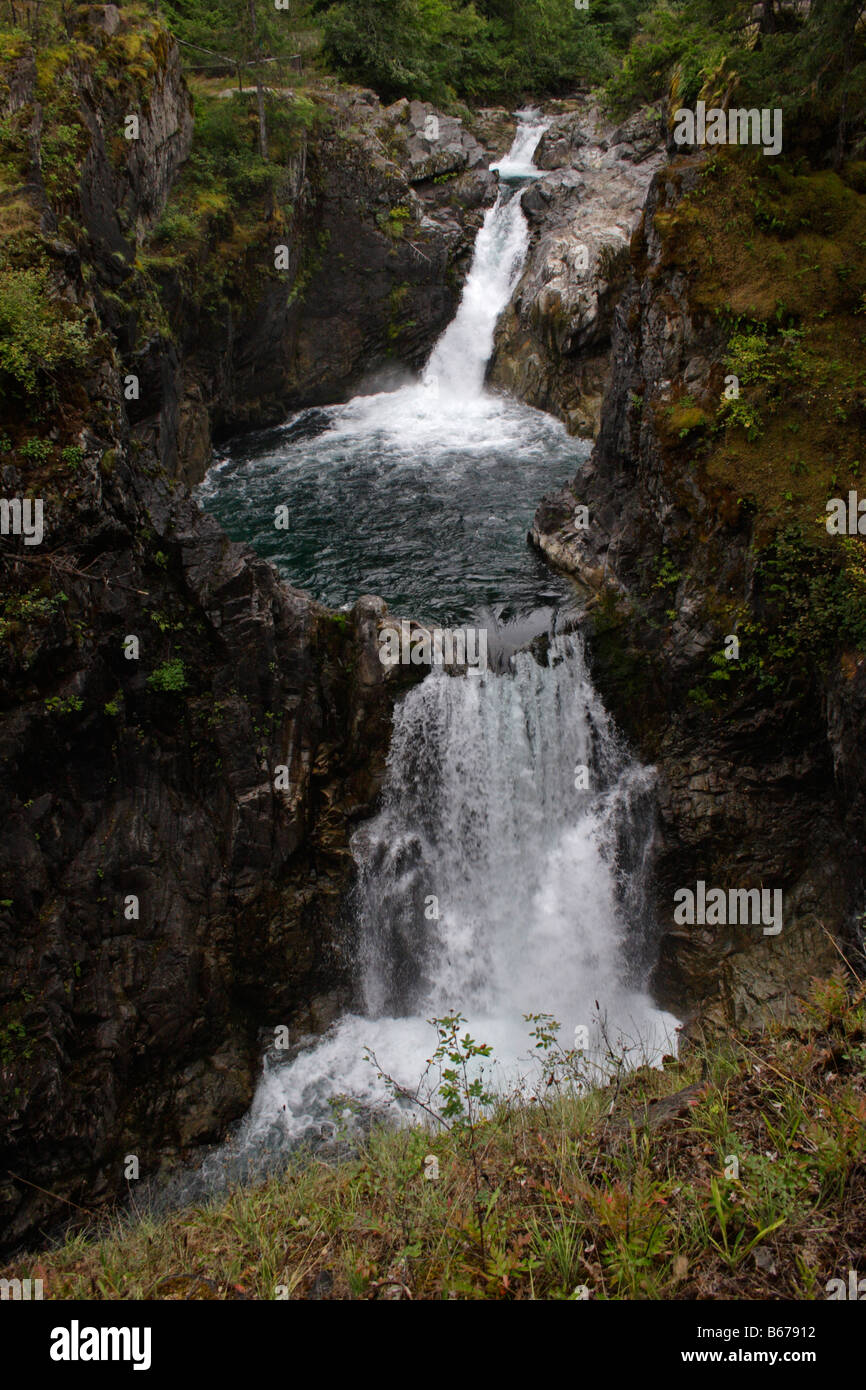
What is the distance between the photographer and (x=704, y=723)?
1050 centimetres

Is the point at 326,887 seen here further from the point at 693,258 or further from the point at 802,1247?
the point at 693,258

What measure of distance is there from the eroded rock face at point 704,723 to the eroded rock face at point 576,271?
8069mm

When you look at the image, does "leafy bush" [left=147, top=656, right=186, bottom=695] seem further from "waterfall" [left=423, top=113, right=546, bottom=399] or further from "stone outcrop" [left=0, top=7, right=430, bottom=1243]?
"waterfall" [left=423, top=113, right=546, bottom=399]

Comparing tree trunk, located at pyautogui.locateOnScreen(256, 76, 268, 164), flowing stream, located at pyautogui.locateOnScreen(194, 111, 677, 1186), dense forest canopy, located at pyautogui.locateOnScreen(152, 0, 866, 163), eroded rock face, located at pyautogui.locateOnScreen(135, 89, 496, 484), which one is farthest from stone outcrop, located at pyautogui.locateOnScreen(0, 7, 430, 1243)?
dense forest canopy, located at pyautogui.locateOnScreen(152, 0, 866, 163)

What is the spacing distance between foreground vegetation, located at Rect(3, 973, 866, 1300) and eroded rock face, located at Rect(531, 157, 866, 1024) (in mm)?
4562

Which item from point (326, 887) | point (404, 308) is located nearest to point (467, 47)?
point (404, 308)

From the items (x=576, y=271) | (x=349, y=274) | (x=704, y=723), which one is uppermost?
(x=349, y=274)

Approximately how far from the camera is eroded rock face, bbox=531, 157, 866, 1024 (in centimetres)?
958

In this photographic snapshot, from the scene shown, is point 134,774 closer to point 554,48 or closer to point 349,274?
point 349,274

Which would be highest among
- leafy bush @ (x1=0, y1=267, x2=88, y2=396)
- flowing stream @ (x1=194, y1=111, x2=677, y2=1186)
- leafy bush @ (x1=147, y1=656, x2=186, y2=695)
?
leafy bush @ (x1=0, y1=267, x2=88, y2=396)

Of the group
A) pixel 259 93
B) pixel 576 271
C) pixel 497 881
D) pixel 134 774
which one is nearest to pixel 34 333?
pixel 134 774

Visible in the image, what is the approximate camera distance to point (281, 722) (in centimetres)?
1084

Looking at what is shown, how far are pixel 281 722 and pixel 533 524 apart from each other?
7.17m

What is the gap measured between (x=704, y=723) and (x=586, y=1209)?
298 inches
